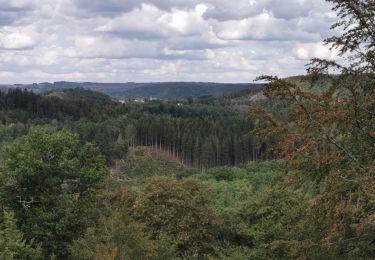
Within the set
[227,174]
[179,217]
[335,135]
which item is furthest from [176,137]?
[335,135]

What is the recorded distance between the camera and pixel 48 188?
28.2 meters

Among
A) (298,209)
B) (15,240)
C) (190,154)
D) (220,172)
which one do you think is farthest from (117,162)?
(298,209)

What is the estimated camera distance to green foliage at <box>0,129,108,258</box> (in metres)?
26.8

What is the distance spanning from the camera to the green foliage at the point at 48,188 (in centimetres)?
2680

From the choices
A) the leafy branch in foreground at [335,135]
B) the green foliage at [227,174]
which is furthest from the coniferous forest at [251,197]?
the green foliage at [227,174]

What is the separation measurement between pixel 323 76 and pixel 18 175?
19457 millimetres

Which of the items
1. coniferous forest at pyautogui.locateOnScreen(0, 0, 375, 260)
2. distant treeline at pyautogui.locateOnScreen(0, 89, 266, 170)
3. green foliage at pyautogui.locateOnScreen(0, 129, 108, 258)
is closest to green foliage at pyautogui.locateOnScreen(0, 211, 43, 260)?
coniferous forest at pyautogui.locateOnScreen(0, 0, 375, 260)

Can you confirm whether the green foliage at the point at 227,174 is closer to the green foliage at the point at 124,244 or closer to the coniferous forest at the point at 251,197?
the coniferous forest at the point at 251,197

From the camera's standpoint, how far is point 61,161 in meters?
28.0

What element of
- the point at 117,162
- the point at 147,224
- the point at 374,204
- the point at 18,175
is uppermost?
the point at 374,204

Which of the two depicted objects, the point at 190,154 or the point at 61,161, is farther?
the point at 190,154

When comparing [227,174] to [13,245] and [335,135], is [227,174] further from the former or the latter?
[335,135]

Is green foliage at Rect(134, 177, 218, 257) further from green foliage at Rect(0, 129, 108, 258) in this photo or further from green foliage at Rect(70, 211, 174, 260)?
green foliage at Rect(70, 211, 174, 260)

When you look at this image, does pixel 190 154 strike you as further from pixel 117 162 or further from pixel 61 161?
pixel 61 161
